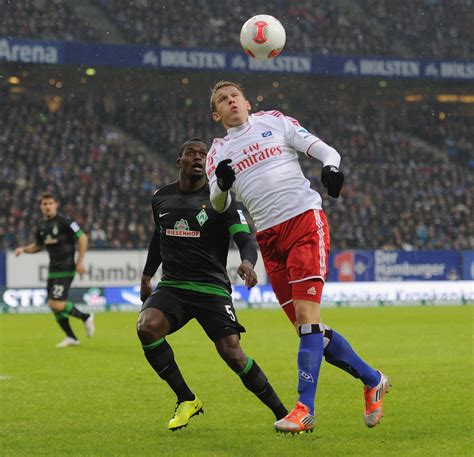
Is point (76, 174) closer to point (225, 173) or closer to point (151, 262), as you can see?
point (151, 262)

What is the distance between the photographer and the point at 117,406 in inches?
323

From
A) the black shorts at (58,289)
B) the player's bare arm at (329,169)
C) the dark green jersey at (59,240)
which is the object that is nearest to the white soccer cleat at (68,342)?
the black shorts at (58,289)

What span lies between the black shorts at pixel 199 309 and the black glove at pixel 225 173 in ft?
3.21

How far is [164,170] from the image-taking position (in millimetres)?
33812

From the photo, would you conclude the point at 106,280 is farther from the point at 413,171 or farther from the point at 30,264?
the point at 413,171

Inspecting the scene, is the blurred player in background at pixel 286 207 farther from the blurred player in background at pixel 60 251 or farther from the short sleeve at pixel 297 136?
the blurred player in background at pixel 60 251

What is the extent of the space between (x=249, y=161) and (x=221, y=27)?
96.9 feet

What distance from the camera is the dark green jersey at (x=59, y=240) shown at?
14312mm

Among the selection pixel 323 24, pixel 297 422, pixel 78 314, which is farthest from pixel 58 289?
pixel 323 24

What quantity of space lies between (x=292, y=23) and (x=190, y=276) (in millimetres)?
30522

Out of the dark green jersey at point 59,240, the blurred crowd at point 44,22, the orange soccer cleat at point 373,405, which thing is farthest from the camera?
the blurred crowd at point 44,22

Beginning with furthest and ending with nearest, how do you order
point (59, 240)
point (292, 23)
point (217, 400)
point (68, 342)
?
point (292, 23)
point (68, 342)
point (59, 240)
point (217, 400)

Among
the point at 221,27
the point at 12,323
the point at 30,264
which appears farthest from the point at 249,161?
the point at 221,27

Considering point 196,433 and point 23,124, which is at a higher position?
point 23,124
